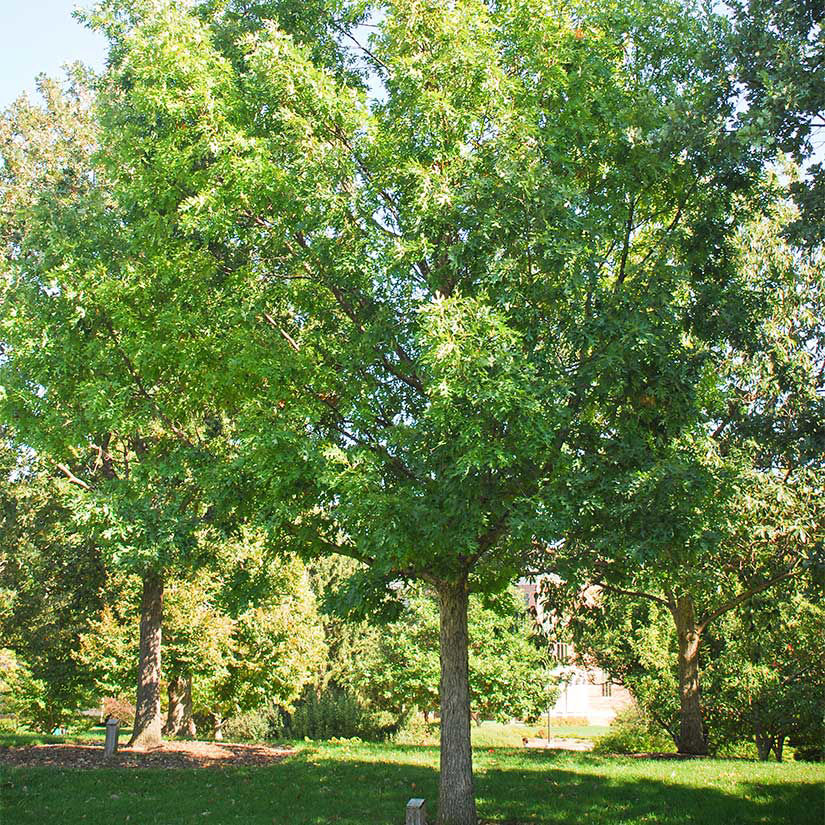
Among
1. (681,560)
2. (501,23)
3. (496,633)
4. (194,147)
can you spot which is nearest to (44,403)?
(194,147)

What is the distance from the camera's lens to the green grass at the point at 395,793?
30.1 ft

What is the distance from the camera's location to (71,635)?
19344 mm

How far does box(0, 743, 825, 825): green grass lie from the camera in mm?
9188

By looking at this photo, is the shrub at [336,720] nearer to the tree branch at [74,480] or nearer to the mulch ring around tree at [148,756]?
the mulch ring around tree at [148,756]

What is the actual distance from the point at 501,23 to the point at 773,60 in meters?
3.53

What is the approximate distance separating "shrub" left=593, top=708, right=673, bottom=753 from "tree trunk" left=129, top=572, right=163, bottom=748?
1366cm

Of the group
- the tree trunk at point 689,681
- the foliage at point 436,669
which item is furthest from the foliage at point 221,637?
the tree trunk at point 689,681

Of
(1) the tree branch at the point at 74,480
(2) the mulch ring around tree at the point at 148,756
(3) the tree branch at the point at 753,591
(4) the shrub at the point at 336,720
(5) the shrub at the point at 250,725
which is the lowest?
(5) the shrub at the point at 250,725

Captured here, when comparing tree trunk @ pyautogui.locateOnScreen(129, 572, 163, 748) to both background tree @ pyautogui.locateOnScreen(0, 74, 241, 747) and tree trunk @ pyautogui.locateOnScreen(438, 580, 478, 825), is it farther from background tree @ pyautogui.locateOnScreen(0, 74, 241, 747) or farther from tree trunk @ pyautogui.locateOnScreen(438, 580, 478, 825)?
tree trunk @ pyautogui.locateOnScreen(438, 580, 478, 825)

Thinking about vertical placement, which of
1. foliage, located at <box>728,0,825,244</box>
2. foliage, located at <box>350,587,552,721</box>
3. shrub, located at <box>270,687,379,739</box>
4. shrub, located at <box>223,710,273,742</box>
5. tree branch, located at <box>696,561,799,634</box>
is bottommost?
shrub, located at <box>223,710,273,742</box>

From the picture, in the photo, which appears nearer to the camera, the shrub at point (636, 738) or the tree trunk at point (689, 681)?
the tree trunk at point (689, 681)

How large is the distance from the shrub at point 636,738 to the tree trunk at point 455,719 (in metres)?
15.0

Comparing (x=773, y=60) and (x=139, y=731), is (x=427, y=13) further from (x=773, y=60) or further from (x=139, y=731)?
(x=139, y=731)

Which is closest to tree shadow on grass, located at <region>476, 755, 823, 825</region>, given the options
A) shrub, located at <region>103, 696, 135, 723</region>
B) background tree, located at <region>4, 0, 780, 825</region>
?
background tree, located at <region>4, 0, 780, 825</region>
